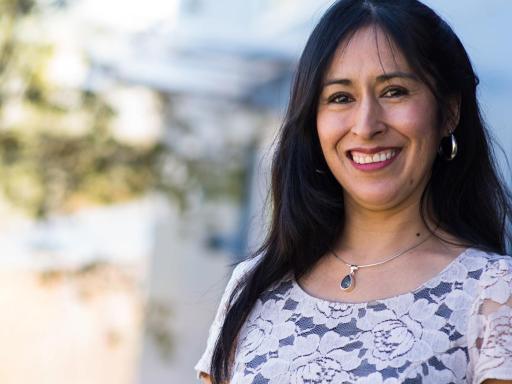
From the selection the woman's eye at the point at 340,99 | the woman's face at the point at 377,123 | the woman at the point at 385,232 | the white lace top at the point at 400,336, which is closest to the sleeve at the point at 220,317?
the woman at the point at 385,232

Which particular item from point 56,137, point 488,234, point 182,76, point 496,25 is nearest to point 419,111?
point 488,234

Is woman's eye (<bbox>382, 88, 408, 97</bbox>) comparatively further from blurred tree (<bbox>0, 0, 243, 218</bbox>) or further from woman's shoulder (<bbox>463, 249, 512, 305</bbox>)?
blurred tree (<bbox>0, 0, 243, 218</bbox>)

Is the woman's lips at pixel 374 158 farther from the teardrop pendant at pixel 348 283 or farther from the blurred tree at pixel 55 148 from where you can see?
the blurred tree at pixel 55 148

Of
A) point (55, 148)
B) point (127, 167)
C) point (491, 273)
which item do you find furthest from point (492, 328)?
point (127, 167)

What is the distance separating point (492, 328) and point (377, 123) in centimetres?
48

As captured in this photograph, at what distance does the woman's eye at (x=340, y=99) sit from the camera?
2.16 meters

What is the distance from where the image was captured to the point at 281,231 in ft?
7.89

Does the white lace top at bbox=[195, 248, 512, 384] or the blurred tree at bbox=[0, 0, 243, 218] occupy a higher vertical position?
the blurred tree at bbox=[0, 0, 243, 218]

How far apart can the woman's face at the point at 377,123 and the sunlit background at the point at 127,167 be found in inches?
145

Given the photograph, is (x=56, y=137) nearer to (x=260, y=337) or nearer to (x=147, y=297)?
(x=147, y=297)

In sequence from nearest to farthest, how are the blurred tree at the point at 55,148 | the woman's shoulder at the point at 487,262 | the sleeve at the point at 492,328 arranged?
the sleeve at the point at 492,328, the woman's shoulder at the point at 487,262, the blurred tree at the point at 55,148

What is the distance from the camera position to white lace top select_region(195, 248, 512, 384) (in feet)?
6.29

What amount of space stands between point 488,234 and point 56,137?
18.4 ft

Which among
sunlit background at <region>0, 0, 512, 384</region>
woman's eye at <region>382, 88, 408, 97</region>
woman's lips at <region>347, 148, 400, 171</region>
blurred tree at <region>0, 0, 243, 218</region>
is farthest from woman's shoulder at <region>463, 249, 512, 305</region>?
blurred tree at <region>0, 0, 243, 218</region>
